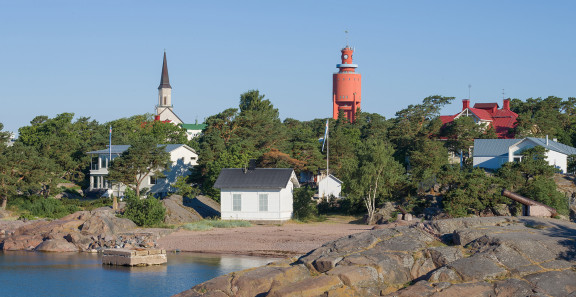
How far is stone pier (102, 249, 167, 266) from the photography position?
3269 centimetres

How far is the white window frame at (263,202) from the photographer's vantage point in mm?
48781

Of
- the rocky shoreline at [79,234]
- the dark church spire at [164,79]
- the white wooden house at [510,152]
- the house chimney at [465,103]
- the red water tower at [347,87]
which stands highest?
the dark church spire at [164,79]

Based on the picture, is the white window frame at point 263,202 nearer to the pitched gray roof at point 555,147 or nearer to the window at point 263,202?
the window at point 263,202

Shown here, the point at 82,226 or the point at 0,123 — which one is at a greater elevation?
the point at 0,123

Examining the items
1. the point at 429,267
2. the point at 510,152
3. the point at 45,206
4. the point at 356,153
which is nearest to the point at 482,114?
the point at 510,152

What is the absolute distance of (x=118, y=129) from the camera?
304ft

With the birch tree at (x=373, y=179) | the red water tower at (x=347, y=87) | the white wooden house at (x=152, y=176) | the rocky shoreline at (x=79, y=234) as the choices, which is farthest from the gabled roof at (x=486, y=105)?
the rocky shoreline at (x=79, y=234)

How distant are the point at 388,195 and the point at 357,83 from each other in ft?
253

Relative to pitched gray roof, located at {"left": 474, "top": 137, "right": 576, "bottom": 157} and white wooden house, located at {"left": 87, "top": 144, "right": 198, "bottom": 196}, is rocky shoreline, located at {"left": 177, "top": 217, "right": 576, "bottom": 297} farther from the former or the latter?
white wooden house, located at {"left": 87, "top": 144, "right": 198, "bottom": 196}

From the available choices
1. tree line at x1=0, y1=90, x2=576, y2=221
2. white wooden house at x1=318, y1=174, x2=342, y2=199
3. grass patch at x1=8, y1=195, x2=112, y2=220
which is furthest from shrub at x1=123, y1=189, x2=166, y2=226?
white wooden house at x1=318, y1=174, x2=342, y2=199

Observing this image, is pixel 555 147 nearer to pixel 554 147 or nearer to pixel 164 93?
pixel 554 147

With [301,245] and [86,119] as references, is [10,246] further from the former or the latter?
[86,119]

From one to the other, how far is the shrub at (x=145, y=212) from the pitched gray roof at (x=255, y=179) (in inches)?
209

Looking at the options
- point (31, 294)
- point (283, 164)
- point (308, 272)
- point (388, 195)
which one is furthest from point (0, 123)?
point (308, 272)
